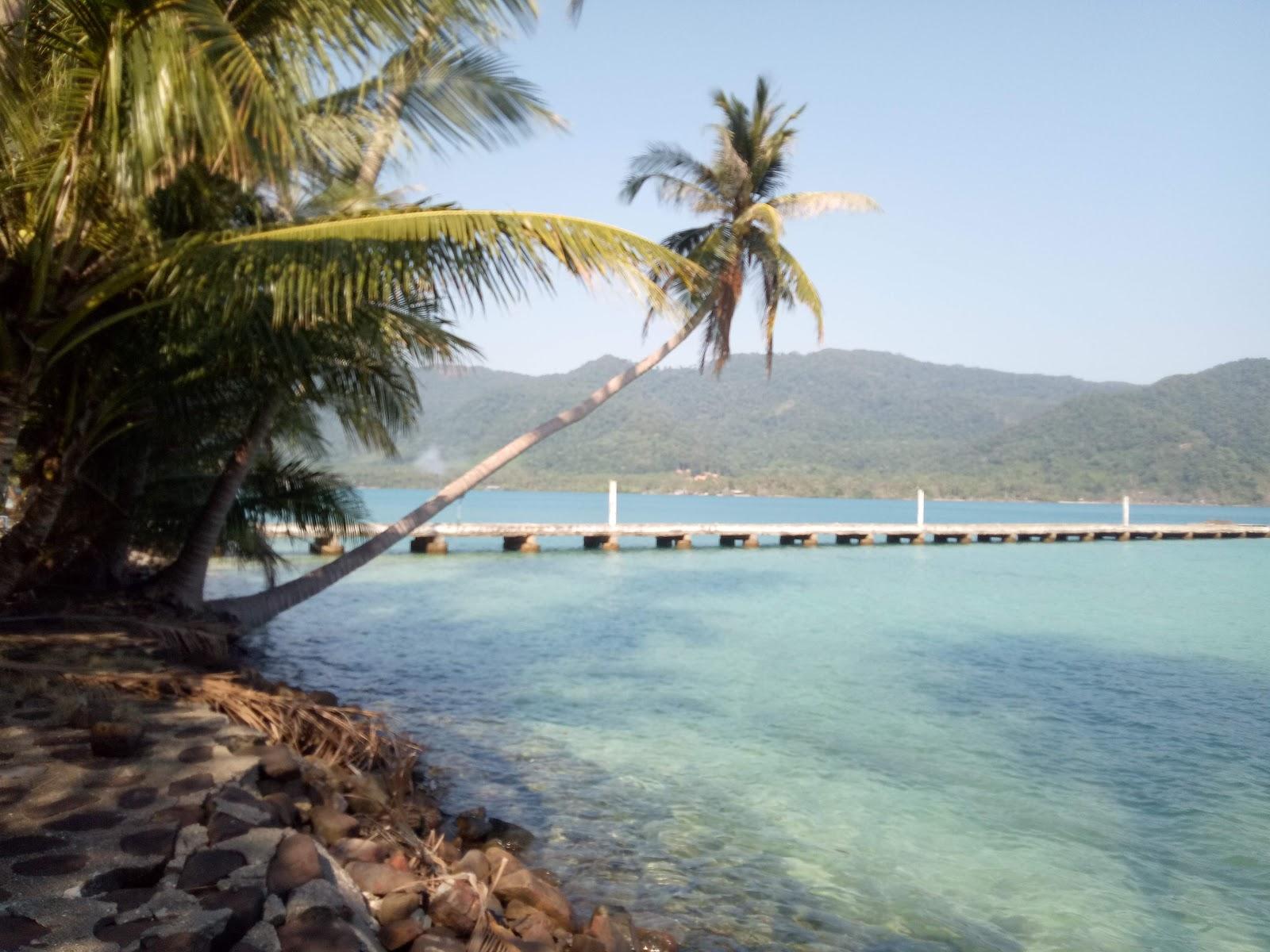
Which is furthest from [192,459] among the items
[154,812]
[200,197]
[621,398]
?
[621,398]

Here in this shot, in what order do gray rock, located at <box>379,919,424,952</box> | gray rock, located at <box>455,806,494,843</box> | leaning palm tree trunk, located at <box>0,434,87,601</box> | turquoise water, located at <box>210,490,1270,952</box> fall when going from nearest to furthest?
gray rock, located at <box>379,919,424,952</box>, turquoise water, located at <box>210,490,1270,952</box>, gray rock, located at <box>455,806,494,843</box>, leaning palm tree trunk, located at <box>0,434,87,601</box>

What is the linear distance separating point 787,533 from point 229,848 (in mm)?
33703

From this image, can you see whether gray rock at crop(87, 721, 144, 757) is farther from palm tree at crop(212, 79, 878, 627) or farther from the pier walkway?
the pier walkway

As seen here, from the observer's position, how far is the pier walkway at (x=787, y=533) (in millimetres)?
28344

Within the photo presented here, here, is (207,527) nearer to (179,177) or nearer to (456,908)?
(179,177)

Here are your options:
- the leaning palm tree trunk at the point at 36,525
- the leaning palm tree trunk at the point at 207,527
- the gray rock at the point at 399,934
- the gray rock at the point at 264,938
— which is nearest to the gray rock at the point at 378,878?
the gray rock at the point at 399,934

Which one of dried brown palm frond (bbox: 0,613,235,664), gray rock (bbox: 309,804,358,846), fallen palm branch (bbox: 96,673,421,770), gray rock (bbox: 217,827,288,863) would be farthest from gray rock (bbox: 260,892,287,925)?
dried brown palm frond (bbox: 0,613,235,664)

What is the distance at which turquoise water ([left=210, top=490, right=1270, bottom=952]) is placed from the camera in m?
5.09

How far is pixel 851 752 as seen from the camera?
8.05 meters

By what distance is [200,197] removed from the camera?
6703mm

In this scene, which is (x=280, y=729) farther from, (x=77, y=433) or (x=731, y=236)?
(x=731, y=236)

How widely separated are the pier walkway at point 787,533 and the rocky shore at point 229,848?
17.1 m

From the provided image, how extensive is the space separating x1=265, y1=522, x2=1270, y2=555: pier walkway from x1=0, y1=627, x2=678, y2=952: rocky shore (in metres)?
17.1

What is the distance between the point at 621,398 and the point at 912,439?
157ft
